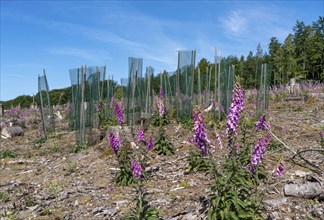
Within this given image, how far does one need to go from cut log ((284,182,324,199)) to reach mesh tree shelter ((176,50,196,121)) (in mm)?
8126

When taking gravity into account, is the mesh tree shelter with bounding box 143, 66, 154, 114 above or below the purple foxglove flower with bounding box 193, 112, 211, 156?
above

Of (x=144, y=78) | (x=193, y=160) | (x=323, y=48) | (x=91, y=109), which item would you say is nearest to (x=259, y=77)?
(x=144, y=78)

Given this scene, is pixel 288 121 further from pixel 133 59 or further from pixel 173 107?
pixel 133 59

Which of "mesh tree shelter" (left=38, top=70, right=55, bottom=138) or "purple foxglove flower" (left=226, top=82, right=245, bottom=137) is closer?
"purple foxglove flower" (left=226, top=82, right=245, bottom=137)

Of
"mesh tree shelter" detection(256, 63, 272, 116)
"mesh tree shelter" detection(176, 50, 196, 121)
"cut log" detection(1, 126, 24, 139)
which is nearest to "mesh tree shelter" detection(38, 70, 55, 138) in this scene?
"cut log" detection(1, 126, 24, 139)

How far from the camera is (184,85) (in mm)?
12883

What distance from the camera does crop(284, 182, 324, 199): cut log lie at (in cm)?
434

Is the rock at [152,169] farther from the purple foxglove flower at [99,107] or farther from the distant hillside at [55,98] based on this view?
the distant hillside at [55,98]

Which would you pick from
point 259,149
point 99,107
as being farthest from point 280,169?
point 99,107

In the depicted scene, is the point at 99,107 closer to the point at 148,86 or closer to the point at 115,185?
the point at 148,86

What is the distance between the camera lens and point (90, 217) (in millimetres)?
5117

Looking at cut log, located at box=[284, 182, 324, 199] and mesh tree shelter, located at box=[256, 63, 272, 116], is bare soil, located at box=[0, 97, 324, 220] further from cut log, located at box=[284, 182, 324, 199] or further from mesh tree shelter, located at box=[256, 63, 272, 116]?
mesh tree shelter, located at box=[256, 63, 272, 116]

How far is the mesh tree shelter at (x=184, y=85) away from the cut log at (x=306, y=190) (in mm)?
8126

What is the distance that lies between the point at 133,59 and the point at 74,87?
266 centimetres
